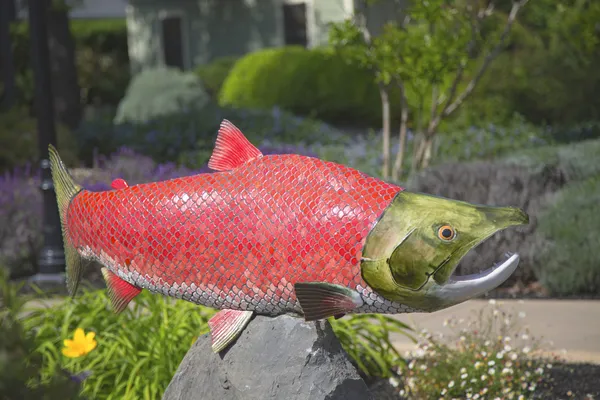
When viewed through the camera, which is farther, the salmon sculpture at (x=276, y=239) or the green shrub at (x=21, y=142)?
the green shrub at (x=21, y=142)

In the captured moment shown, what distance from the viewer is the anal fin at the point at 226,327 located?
135 inches

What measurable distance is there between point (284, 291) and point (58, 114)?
13076mm

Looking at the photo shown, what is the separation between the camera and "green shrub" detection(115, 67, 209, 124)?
18500mm

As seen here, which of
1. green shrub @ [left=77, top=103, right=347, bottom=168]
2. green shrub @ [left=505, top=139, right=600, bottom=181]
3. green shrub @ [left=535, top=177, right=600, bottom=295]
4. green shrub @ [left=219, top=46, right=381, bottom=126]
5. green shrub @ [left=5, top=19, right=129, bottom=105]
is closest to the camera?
green shrub @ [left=535, top=177, right=600, bottom=295]

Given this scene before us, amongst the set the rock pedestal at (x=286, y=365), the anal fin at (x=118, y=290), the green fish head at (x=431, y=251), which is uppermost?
the green fish head at (x=431, y=251)

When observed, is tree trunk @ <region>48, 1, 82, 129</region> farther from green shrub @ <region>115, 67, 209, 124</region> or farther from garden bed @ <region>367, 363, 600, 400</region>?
garden bed @ <region>367, 363, 600, 400</region>

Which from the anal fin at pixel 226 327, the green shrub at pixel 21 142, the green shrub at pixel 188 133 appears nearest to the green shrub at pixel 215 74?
the green shrub at pixel 188 133

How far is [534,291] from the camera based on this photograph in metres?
7.59

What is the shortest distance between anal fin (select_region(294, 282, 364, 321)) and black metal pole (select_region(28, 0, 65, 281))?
5.31 meters

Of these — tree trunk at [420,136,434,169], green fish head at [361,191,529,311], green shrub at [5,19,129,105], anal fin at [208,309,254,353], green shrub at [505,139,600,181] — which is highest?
green fish head at [361,191,529,311]

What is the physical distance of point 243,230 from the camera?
326 centimetres

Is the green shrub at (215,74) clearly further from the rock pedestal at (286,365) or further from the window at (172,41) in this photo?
the rock pedestal at (286,365)

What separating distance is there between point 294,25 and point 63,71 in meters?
9.60

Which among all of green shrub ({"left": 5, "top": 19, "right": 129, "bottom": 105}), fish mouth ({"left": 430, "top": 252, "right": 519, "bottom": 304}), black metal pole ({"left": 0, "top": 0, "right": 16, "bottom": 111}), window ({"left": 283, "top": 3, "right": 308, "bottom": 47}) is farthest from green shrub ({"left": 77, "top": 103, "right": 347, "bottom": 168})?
green shrub ({"left": 5, "top": 19, "right": 129, "bottom": 105})
